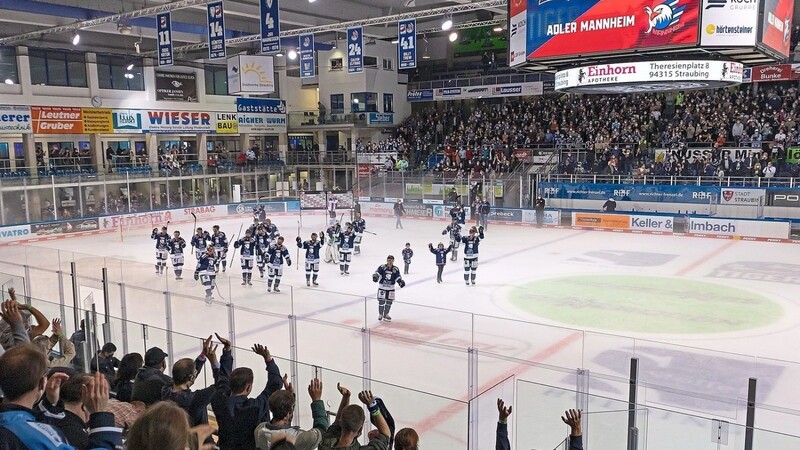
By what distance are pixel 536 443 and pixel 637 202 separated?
79.3ft

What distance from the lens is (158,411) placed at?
2301 mm

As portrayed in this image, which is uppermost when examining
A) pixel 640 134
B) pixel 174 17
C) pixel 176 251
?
pixel 174 17

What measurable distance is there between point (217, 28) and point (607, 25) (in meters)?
11.6

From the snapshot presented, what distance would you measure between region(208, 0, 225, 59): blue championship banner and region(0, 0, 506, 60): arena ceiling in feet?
14.5

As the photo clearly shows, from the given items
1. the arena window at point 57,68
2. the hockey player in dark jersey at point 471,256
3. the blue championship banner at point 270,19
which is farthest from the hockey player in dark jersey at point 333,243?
the arena window at point 57,68

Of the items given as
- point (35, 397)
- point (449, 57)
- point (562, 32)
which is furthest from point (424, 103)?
point (35, 397)

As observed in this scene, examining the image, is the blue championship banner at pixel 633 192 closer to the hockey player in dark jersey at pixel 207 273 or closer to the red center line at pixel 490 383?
the hockey player in dark jersey at pixel 207 273

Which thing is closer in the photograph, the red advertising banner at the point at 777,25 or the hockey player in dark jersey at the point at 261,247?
the red advertising banner at the point at 777,25

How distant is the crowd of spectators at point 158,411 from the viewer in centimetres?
266

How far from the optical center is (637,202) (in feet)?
93.9

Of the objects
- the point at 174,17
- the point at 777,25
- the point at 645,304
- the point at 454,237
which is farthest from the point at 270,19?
the point at 174,17

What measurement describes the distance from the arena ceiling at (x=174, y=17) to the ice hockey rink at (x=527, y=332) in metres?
11.8

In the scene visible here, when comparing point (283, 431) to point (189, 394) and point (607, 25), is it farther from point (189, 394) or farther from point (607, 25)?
point (607, 25)

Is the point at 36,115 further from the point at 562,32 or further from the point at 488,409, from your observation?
the point at 488,409
